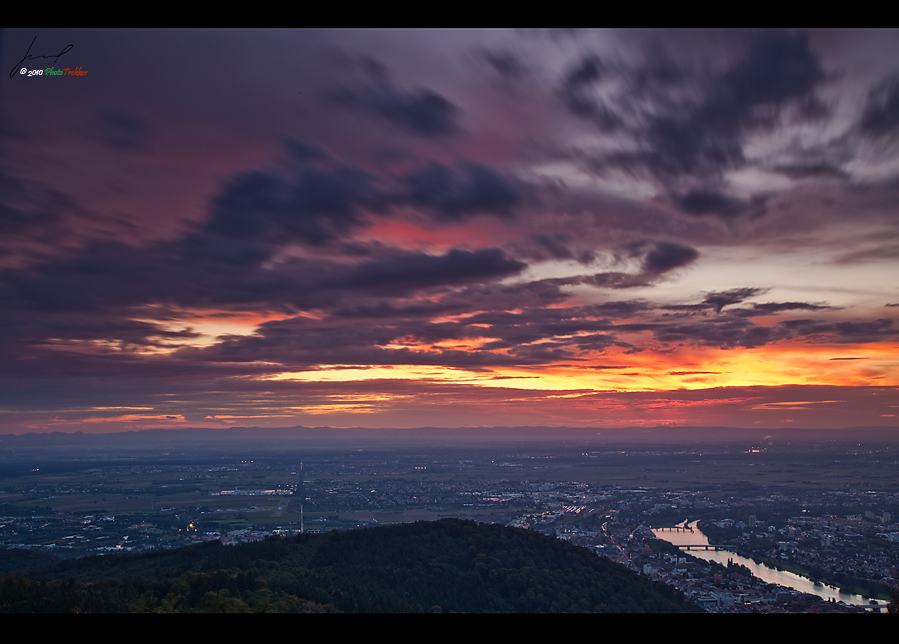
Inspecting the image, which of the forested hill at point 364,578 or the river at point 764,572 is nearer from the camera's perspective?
the forested hill at point 364,578

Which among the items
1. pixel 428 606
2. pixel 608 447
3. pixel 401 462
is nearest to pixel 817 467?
pixel 608 447

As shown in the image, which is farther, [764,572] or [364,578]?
[764,572]

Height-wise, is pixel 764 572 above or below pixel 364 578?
below

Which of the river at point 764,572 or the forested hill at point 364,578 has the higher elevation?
the forested hill at point 364,578
